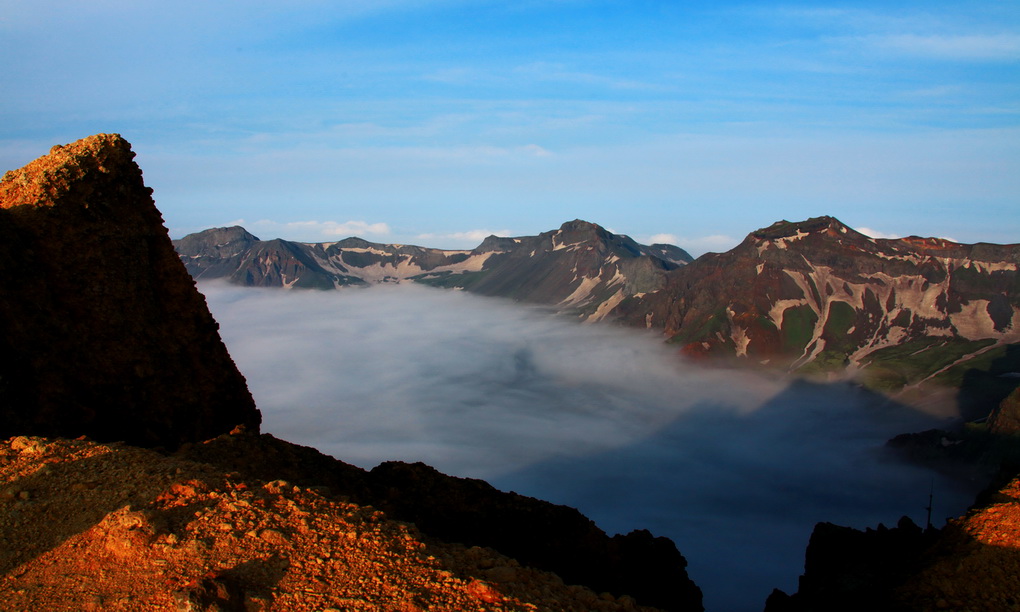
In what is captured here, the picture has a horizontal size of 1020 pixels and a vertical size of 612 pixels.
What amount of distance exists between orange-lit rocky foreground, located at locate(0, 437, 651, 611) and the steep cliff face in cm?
465

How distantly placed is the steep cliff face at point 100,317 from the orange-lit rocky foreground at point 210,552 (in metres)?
4.65

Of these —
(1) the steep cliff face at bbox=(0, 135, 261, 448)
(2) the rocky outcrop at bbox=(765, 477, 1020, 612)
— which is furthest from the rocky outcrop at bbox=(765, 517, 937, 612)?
(1) the steep cliff face at bbox=(0, 135, 261, 448)

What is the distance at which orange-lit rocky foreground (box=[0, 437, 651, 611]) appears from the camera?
982 cm

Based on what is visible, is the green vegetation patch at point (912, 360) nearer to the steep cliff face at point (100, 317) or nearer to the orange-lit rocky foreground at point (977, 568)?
the orange-lit rocky foreground at point (977, 568)

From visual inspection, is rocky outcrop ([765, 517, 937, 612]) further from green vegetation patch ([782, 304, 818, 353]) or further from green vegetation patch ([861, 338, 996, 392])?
green vegetation patch ([782, 304, 818, 353])

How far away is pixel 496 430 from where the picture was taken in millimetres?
165625

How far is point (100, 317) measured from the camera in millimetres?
18859

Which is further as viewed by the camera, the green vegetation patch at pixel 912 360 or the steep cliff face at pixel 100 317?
the green vegetation patch at pixel 912 360


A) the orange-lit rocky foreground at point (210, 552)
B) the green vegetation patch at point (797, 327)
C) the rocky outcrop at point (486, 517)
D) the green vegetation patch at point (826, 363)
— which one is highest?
the orange-lit rocky foreground at point (210, 552)

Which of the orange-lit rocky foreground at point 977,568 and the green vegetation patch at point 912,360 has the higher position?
the orange-lit rocky foreground at point 977,568

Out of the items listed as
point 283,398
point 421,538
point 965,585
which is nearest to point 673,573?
point 965,585

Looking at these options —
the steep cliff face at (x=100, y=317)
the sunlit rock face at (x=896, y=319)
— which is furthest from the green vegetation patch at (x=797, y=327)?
the steep cliff face at (x=100, y=317)

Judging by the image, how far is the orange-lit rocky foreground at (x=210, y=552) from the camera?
9820 millimetres

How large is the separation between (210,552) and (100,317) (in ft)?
35.5
